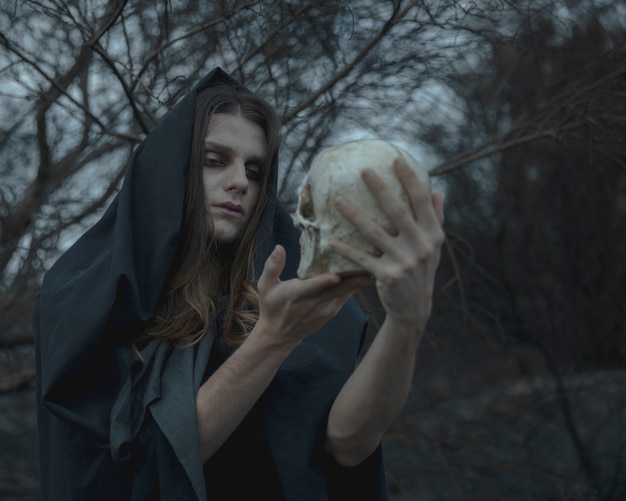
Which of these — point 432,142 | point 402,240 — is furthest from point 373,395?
point 432,142

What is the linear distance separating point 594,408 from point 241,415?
17.2 feet

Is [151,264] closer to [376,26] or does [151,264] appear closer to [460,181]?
[376,26]

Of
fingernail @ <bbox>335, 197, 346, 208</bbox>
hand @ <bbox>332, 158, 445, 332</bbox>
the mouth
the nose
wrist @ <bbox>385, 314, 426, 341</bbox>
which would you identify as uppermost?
the nose

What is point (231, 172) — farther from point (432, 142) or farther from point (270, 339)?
point (432, 142)

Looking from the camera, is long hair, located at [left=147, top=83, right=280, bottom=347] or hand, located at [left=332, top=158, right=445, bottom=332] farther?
long hair, located at [left=147, top=83, right=280, bottom=347]

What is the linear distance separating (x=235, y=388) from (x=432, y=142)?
3.09m

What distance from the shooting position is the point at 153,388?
82.7 inches

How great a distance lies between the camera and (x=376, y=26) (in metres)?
3.78

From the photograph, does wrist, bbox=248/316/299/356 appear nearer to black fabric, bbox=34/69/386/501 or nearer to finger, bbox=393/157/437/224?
black fabric, bbox=34/69/386/501

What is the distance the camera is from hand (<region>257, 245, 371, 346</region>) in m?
1.84

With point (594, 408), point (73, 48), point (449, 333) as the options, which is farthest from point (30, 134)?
point (594, 408)

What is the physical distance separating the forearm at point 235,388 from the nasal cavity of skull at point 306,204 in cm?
30

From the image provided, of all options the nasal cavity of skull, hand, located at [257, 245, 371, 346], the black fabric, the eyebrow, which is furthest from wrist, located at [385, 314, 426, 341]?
the eyebrow

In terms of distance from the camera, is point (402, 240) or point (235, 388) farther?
point (235, 388)
